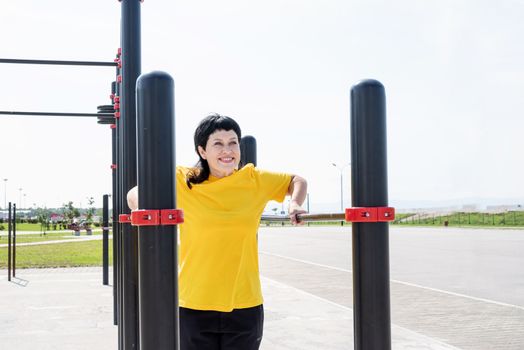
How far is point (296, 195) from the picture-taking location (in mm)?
2113

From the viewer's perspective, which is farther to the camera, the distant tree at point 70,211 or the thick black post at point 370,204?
the distant tree at point 70,211

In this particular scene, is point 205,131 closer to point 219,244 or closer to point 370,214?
point 219,244

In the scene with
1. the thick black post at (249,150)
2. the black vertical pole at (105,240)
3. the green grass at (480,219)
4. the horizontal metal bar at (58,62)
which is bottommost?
the green grass at (480,219)

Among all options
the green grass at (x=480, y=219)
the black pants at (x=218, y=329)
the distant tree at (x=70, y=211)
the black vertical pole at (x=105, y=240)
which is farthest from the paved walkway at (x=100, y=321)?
the distant tree at (x=70, y=211)

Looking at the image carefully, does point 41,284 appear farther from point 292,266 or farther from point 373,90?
point 373,90

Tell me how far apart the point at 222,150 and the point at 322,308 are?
5.38 m

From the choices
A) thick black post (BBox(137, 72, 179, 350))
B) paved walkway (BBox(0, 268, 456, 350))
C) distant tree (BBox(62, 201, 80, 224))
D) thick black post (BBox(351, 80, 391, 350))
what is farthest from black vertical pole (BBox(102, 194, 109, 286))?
distant tree (BBox(62, 201, 80, 224))

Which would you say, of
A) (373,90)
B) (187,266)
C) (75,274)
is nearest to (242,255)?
(187,266)

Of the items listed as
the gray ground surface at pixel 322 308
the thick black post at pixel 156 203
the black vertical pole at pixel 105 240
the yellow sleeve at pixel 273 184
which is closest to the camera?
the thick black post at pixel 156 203

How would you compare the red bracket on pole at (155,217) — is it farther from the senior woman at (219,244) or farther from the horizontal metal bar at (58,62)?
the horizontal metal bar at (58,62)

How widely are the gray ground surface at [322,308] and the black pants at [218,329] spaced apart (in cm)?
315

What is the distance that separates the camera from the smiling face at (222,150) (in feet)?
7.12

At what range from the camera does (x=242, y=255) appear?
218cm

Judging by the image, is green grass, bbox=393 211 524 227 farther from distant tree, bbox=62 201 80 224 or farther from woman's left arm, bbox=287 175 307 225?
woman's left arm, bbox=287 175 307 225
